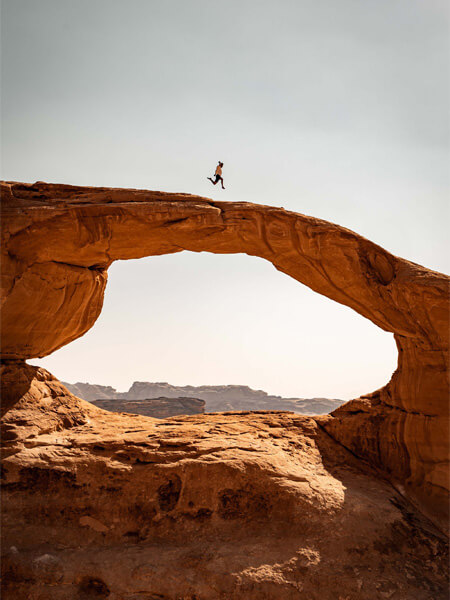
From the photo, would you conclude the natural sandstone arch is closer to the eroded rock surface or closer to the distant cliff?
the eroded rock surface

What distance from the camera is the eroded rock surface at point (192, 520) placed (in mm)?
5801

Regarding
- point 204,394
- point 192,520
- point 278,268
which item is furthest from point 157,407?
point 204,394

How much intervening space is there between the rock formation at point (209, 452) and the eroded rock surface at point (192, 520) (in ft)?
0.08

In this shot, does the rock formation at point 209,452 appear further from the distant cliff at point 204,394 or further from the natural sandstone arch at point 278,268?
the distant cliff at point 204,394

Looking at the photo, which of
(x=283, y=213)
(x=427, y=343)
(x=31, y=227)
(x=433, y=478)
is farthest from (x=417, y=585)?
(x=31, y=227)

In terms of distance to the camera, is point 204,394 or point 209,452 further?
point 204,394

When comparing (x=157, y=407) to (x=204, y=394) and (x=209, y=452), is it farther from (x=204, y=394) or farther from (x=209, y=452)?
(x=204, y=394)

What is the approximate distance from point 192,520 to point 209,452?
3.62 feet

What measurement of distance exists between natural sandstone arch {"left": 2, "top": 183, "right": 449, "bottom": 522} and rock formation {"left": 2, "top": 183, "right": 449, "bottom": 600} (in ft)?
0.10

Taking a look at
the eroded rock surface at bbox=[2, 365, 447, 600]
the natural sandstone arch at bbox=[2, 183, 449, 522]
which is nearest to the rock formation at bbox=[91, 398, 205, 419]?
the natural sandstone arch at bbox=[2, 183, 449, 522]

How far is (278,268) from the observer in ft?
28.9

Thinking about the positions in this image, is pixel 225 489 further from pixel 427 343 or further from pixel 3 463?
pixel 427 343

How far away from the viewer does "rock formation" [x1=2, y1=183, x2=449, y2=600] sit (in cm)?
600

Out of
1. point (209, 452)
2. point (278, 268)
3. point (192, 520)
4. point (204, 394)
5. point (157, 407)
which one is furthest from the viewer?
point (204, 394)
